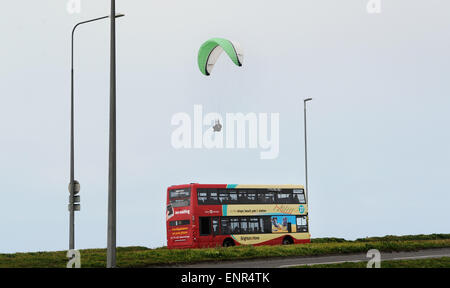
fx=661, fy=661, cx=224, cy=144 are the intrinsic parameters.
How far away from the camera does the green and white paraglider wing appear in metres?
32.5

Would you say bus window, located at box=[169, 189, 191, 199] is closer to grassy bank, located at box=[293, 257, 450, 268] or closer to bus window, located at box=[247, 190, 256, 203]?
bus window, located at box=[247, 190, 256, 203]

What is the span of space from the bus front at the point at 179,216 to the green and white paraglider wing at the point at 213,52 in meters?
6.75

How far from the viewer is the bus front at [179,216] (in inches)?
1438

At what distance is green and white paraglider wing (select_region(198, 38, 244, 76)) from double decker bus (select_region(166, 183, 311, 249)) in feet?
21.6

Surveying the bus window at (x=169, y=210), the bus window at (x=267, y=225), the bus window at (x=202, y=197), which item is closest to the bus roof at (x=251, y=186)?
the bus window at (x=202, y=197)

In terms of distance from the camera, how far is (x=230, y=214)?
3822cm

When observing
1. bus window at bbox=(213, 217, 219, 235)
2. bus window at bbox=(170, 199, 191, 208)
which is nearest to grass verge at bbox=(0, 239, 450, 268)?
bus window at bbox=(213, 217, 219, 235)

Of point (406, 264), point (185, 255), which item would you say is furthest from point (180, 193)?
point (406, 264)

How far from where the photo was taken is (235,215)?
38.4 m

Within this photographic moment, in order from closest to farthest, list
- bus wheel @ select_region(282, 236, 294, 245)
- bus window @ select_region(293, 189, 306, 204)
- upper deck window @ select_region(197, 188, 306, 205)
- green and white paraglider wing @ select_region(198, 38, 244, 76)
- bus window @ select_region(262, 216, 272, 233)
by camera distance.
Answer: green and white paraglider wing @ select_region(198, 38, 244, 76) < upper deck window @ select_region(197, 188, 306, 205) < bus window @ select_region(262, 216, 272, 233) < bus wheel @ select_region(282, 236, 294, 245) < bus window @ select_region(293, 189, 306, 204)

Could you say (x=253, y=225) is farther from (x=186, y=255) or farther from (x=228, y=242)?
(x=186, y=255)

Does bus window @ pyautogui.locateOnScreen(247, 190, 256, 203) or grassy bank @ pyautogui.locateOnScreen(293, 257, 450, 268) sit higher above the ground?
bus window @ pyautogui.locateOnScreen(247, 190, 256, 203)

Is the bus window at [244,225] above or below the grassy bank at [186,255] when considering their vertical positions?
above

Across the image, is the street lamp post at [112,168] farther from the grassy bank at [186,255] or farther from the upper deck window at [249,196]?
the upper deck window at [249,196]
